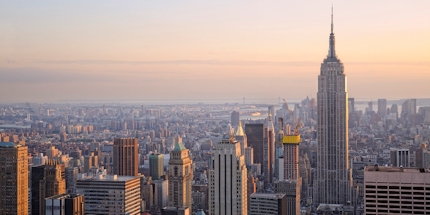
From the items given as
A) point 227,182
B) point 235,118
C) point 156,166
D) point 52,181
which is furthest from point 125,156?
point 227,182

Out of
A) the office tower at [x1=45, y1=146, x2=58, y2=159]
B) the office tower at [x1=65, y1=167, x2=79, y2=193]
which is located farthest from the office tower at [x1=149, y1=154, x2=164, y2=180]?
the office tower at [x1=45, y1=146, x2=58, y2=159]

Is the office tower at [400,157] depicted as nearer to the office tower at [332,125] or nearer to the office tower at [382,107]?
the office tower at [382,107]

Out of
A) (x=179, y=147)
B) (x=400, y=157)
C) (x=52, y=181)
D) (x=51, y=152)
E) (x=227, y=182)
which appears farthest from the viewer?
(x=400, y=157)

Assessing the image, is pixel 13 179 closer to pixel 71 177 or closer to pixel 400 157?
pixel 71 177

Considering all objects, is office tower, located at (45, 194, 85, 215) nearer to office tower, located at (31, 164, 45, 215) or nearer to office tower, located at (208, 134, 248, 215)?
office tower, located at (31, 164, 45, 215)

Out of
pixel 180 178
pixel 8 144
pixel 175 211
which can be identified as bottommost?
pixel 175 211
